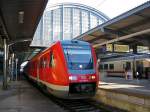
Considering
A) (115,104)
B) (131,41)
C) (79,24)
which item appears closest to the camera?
(115,104)

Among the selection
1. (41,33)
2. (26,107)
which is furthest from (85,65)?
(41,33)

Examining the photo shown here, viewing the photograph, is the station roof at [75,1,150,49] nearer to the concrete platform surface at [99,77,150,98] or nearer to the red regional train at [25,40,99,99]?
the concrete platform surface at [99,77,150,98]

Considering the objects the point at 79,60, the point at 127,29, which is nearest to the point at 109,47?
the point at 127,29

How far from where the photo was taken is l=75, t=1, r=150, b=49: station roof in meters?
23.9

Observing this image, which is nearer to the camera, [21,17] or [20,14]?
[20,14]

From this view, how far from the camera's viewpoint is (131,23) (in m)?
27.1

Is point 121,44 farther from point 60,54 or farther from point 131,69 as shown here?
point 60,54

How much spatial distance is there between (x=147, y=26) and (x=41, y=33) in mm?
50024

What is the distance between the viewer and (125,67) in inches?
1510

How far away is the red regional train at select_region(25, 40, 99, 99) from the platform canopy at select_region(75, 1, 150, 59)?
9.73 metres

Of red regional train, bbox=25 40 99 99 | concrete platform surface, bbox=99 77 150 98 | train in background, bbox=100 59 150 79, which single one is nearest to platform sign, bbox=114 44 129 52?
train in background, bbox=100 59 150 79

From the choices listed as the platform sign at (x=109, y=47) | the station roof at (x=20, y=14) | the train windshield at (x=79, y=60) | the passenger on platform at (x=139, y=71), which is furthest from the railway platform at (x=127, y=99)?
the passenger on platform at (x=139, y=71)

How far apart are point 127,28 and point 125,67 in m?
10.2

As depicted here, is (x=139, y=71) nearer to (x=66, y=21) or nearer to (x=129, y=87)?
(x=129, y=87)
